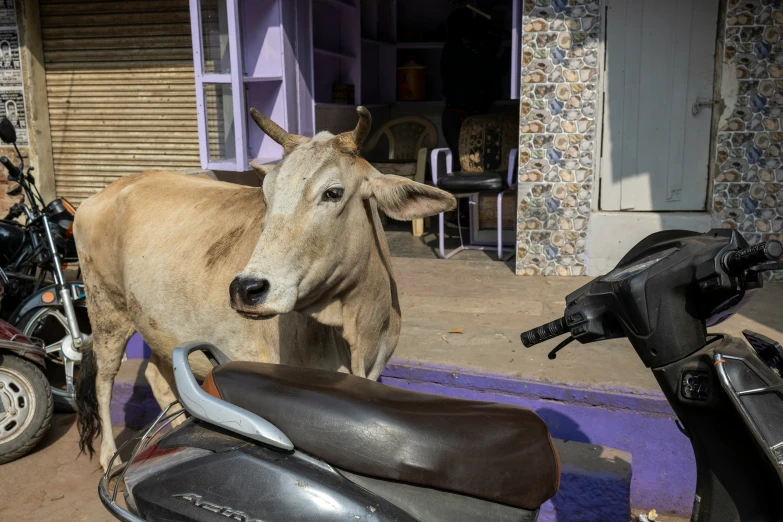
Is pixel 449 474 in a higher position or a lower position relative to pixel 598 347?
higher

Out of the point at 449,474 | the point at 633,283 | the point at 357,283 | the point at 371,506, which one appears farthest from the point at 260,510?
the point at 357,283

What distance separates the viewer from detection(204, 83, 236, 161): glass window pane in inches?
224

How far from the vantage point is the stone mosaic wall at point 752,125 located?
5.58 m

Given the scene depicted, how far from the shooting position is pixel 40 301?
472 cm

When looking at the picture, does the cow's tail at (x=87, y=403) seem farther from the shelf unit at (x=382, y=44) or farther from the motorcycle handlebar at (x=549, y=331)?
the shelf unit at (x=382, y=44)

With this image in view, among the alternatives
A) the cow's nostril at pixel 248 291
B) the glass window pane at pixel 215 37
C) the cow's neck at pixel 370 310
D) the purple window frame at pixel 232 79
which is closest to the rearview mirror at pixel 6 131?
the purple window frame at pixel 232 79

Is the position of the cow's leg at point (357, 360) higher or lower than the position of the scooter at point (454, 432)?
lower

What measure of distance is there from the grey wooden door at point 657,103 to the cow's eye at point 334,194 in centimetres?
408

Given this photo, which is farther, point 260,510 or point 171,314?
point 171,314

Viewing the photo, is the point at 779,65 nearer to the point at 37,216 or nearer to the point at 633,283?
the point at 633,283

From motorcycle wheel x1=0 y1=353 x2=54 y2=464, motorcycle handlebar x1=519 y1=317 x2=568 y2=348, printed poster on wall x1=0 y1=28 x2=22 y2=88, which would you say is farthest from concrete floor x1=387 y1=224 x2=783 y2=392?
printed poster on wall x1=0 y1=28 x2=22 y2=88

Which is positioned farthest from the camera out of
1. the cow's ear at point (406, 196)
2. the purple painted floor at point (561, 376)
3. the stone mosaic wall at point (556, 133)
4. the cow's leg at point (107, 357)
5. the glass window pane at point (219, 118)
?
the stone mosaic wall at point (556, 133)

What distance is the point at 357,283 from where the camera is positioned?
2.77m

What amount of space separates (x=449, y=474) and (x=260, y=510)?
406mm
